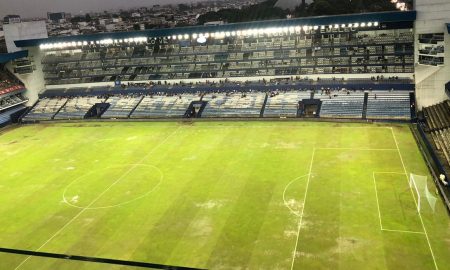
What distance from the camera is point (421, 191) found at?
98.3ft

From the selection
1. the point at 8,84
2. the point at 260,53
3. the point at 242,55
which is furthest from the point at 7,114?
the point at 260,53

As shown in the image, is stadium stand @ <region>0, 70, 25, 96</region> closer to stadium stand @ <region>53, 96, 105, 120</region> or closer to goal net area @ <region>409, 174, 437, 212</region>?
stadium stand @ <region>53, 96, 105, 120</region>

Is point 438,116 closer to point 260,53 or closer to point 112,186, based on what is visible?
point 260,53

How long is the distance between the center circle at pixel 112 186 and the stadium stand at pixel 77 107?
87.2 ft

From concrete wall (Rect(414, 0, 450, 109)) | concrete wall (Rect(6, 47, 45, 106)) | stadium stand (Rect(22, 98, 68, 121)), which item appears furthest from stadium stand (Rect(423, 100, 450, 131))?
concrete wall (Rect(6, 47, 45, 106))

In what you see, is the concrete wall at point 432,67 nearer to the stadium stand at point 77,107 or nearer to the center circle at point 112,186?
the center circle at point 112,186

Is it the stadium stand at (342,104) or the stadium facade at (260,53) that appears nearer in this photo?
the stadium facade at (260,53)

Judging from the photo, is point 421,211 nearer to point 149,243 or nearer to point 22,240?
point 149,243

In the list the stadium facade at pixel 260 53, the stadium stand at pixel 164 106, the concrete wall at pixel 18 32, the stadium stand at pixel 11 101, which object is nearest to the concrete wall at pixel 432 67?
the stadium facade at pixel 260 53

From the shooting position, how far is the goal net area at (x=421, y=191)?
27984 mm

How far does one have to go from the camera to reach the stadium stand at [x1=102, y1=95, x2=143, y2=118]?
6166cm

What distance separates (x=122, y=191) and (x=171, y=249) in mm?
11084

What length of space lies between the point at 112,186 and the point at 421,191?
25372mm

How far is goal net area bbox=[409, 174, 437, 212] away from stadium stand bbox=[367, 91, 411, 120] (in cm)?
1779
